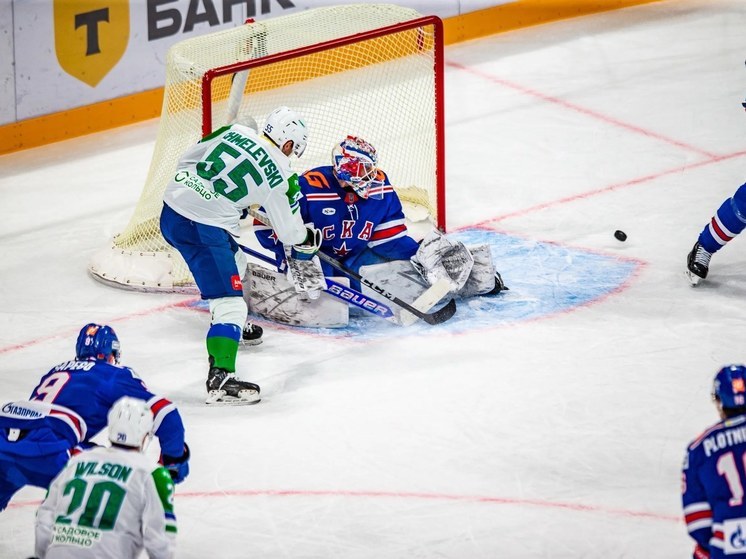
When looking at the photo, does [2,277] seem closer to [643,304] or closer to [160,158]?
[160,158]

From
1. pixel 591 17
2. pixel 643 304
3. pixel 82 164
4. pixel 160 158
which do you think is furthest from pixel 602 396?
pixel 591 17

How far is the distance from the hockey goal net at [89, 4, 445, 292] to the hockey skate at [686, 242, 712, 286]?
1.24 m

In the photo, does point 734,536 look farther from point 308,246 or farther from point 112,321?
point 112,321

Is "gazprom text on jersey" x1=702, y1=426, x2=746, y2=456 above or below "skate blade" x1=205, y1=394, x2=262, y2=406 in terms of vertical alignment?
above

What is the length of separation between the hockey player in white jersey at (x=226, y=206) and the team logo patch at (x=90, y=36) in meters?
2.85

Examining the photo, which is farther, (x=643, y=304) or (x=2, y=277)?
(x=2, y=277)

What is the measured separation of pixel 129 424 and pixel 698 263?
144 inches

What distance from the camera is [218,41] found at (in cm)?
736

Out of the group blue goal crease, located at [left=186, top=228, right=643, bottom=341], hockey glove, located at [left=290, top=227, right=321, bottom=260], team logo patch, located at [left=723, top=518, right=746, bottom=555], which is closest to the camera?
team logo patch, located at [left=723, top=518, right=746, bottom=555]

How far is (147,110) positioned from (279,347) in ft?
10.4

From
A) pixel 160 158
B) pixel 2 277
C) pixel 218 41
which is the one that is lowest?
pixel 2 277

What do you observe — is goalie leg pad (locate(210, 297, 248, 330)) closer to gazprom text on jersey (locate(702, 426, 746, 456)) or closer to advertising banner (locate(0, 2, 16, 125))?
gazprom text on jersey (locate(702, 426, 746, 456))

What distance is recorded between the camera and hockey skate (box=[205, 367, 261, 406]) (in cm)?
613

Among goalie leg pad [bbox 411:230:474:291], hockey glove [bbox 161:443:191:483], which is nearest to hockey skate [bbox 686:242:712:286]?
goalie leg pad [bbox 411:230:474:291]
